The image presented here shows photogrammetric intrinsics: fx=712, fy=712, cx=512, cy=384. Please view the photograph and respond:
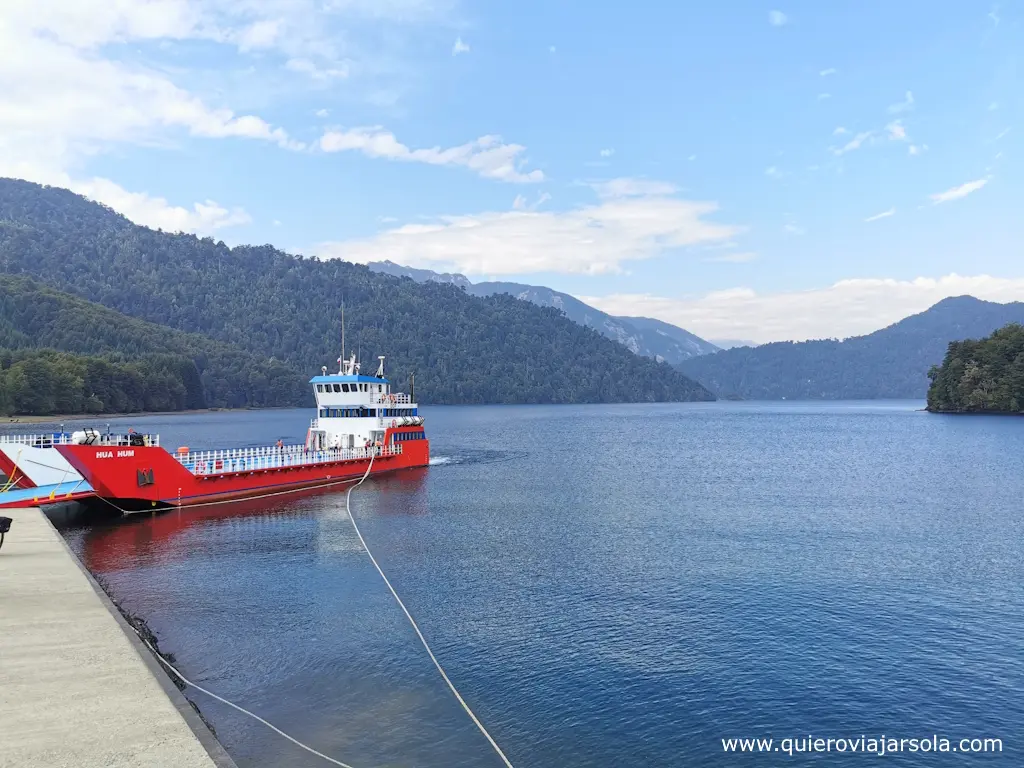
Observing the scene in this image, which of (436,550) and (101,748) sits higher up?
(101,748)

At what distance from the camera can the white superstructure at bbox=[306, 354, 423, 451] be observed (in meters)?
70.9

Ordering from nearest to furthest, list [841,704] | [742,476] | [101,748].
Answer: [101,748] → [841,704] → [742,476]

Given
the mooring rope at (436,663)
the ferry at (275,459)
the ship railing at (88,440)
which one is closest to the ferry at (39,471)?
the ship railing at (88,440)

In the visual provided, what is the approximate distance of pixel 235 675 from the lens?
72.3 ft

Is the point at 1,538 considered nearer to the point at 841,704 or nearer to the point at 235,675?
the point at 235,675

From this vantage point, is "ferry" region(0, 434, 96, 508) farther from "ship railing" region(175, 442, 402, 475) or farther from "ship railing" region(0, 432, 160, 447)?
"ship railing" region(175, 442, 402, 475)

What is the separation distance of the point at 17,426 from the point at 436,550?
427ft

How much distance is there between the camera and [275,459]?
6119 centimetres

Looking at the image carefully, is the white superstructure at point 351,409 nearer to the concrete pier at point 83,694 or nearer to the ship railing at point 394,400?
the ship railing at point 394,400

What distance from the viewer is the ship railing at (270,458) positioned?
55.1m

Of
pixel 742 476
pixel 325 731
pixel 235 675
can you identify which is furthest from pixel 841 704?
pixel 742 476

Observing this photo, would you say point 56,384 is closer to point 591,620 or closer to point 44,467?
Result: point 44,467

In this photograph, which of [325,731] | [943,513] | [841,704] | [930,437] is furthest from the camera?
[930,437]

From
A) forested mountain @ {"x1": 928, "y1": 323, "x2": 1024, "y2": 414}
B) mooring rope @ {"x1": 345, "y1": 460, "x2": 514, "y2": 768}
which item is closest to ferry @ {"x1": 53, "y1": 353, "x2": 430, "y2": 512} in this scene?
mooring rope @ {"x1": 345, "y1": 460, "x2": 514, "y2": 768}
